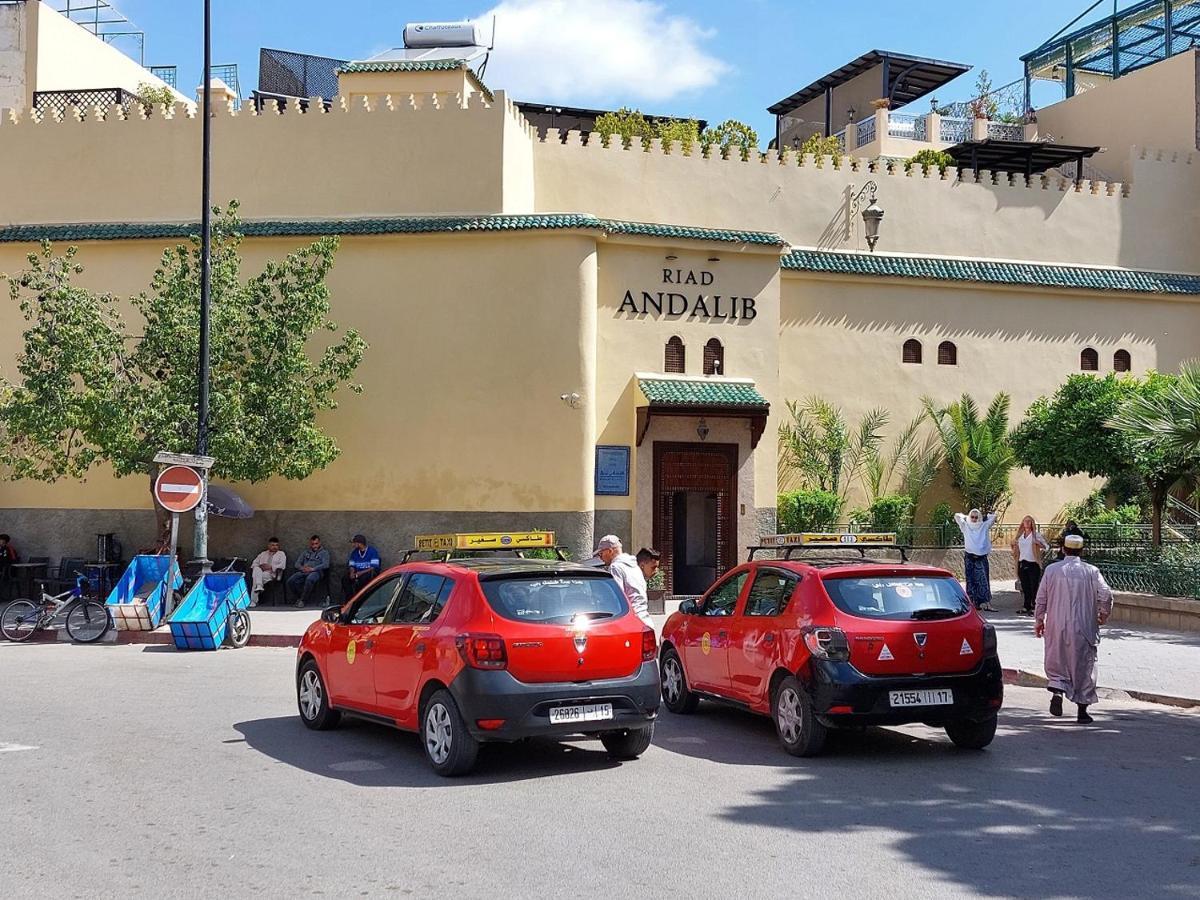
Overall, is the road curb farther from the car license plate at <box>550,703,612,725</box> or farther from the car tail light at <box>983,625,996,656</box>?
the car license plate at <box>550,703,612,725</box>

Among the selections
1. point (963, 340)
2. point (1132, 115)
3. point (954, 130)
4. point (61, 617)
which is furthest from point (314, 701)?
point (954, 130)

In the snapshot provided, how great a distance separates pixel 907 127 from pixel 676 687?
4425 centimetres

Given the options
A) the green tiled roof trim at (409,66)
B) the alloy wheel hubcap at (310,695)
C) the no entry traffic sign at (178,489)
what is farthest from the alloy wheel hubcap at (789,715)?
the green tiled roof trim at (409,66)

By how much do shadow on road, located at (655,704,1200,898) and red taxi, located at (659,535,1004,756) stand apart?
1.11 ft

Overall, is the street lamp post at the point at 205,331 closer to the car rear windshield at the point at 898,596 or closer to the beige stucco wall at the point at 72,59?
the car rear windshield at the point at 898,596

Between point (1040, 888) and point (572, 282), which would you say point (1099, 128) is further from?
point (1040, 888)

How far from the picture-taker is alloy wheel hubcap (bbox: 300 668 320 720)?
35.4ft

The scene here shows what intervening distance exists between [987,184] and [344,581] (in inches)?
631

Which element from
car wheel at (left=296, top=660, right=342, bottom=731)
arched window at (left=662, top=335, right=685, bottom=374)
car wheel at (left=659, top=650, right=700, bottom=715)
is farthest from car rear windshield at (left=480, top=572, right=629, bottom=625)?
arched window at (left=662, top=335, right=685, bottom=374)

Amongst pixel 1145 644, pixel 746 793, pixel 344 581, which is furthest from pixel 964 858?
pixel 344 581

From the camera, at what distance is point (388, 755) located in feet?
31.9

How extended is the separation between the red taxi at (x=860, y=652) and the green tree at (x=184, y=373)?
11.9 m

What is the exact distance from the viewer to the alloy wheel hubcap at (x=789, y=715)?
9820mm

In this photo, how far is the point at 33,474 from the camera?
69.0 ft
